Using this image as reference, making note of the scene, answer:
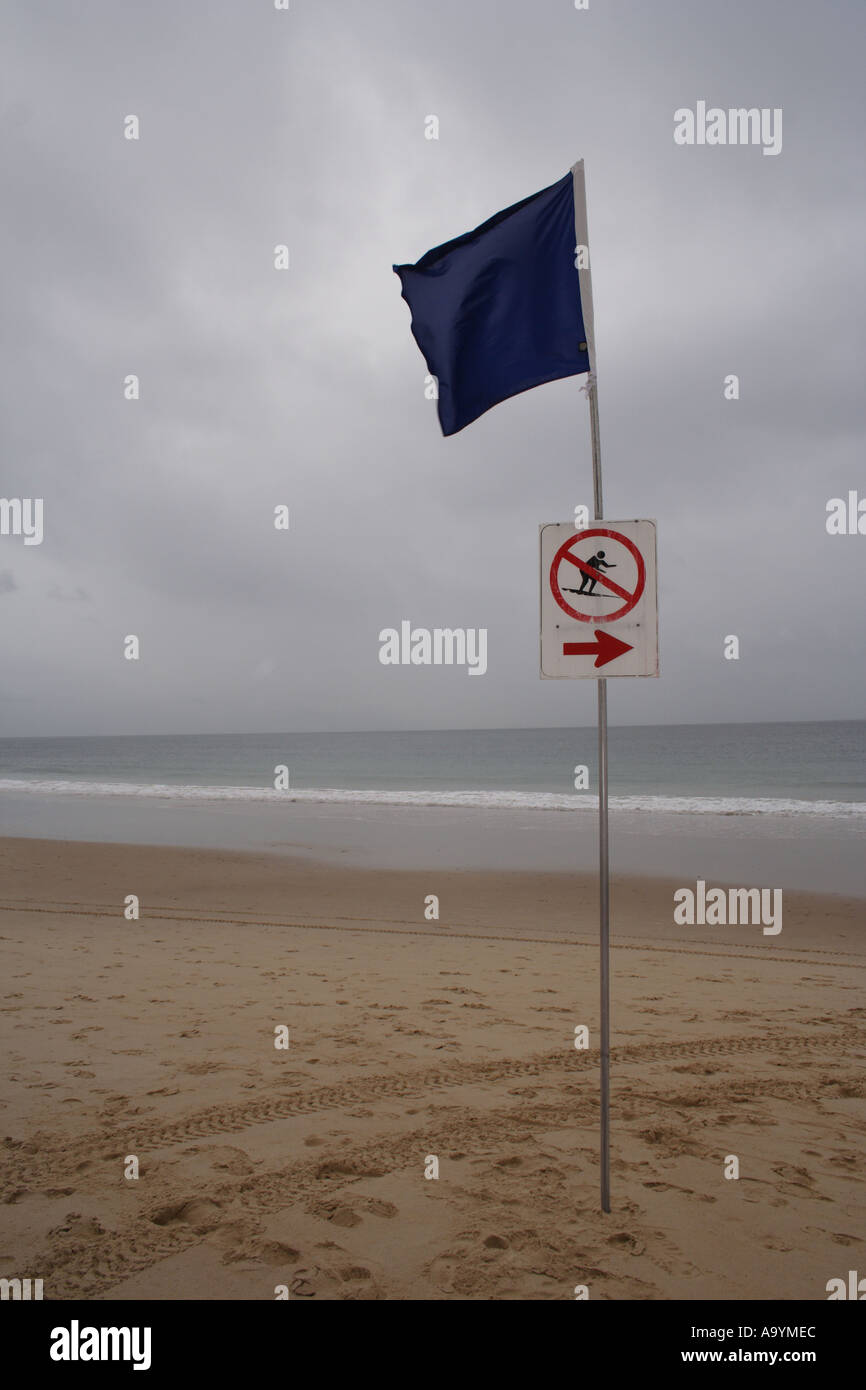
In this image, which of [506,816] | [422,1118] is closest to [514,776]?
[506,816]

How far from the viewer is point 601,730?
12.2 feet

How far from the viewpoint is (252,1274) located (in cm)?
326

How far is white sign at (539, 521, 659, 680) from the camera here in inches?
153

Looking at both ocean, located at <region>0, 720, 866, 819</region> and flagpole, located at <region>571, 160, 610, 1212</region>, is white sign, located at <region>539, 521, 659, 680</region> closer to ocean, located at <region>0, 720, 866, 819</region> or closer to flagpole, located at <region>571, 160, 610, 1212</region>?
flagpole, located at <region>571, 160, 610, 1212</region>

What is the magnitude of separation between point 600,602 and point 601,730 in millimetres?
661

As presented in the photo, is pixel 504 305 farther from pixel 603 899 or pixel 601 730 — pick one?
pixel 603 899

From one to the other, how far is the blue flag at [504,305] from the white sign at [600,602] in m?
1.06

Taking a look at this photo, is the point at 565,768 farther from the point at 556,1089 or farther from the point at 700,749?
the point at 556,1089

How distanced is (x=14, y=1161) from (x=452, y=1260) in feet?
7.90

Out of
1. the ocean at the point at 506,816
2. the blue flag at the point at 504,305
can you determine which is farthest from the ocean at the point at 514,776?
the blue flag at the point at 504,305

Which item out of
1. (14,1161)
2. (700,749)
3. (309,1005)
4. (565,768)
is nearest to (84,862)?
Result: (309,1005)

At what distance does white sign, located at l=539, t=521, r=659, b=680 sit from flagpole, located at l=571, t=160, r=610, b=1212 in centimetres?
14

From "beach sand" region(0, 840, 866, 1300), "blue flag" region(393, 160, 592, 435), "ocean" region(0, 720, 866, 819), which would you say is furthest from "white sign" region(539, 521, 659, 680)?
"ocean" region(0, 720, 866, 819)
